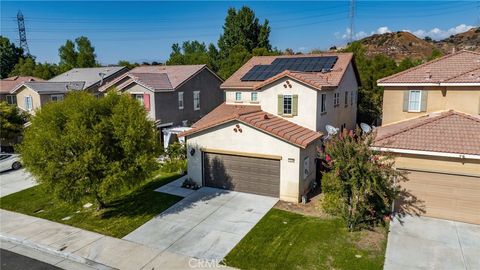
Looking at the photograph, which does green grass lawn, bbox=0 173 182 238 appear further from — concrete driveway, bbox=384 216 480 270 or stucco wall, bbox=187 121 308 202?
concrete driveway, bbox=384 216 480 270

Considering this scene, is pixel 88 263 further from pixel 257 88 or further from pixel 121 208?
pixel 257 88

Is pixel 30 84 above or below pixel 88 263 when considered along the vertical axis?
above

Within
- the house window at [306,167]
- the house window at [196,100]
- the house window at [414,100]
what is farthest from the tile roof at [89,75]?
the house window at [414,100]

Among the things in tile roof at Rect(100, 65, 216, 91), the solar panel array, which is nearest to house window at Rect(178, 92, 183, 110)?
tile roof at Rect(100, 65, 216, 91)

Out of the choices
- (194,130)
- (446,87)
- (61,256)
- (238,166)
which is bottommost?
(61,256)

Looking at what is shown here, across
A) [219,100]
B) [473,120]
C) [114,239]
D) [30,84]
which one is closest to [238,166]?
[114,239]

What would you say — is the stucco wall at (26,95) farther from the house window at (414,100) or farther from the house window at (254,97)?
the house window at (414,100)
